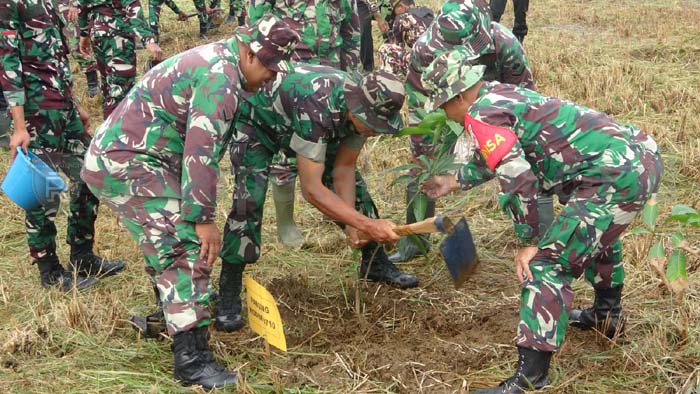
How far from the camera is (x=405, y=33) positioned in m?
5.19

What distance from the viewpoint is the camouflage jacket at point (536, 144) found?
2820 mm

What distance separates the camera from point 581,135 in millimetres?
2947

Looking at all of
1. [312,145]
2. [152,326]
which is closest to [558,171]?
[312,145]

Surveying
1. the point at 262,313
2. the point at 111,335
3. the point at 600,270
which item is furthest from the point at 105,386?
the point at 600,270

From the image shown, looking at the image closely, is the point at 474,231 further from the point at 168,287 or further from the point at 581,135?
the point at 168,287

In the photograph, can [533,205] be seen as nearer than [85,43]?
Yes

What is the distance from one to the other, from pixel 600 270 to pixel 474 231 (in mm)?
1595

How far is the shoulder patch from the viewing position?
2.81 m

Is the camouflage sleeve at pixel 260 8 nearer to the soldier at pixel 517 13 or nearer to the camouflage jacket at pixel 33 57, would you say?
the camouflage jacket at pixel 33 57

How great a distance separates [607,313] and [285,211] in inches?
68.8

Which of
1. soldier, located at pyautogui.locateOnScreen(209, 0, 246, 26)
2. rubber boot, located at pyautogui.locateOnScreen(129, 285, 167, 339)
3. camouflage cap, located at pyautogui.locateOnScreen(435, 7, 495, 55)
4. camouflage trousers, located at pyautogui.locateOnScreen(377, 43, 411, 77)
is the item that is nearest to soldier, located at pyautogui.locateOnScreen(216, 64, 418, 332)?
rubber boot, located at pyautogui.locateOnScreen(129, 285, 167, 339)

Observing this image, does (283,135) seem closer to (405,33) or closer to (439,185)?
(439,185)

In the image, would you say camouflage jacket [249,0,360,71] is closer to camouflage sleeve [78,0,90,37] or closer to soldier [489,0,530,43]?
camouflage sleeve [78,0,90,37]

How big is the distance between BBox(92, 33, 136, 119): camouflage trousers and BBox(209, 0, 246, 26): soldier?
5.75m
